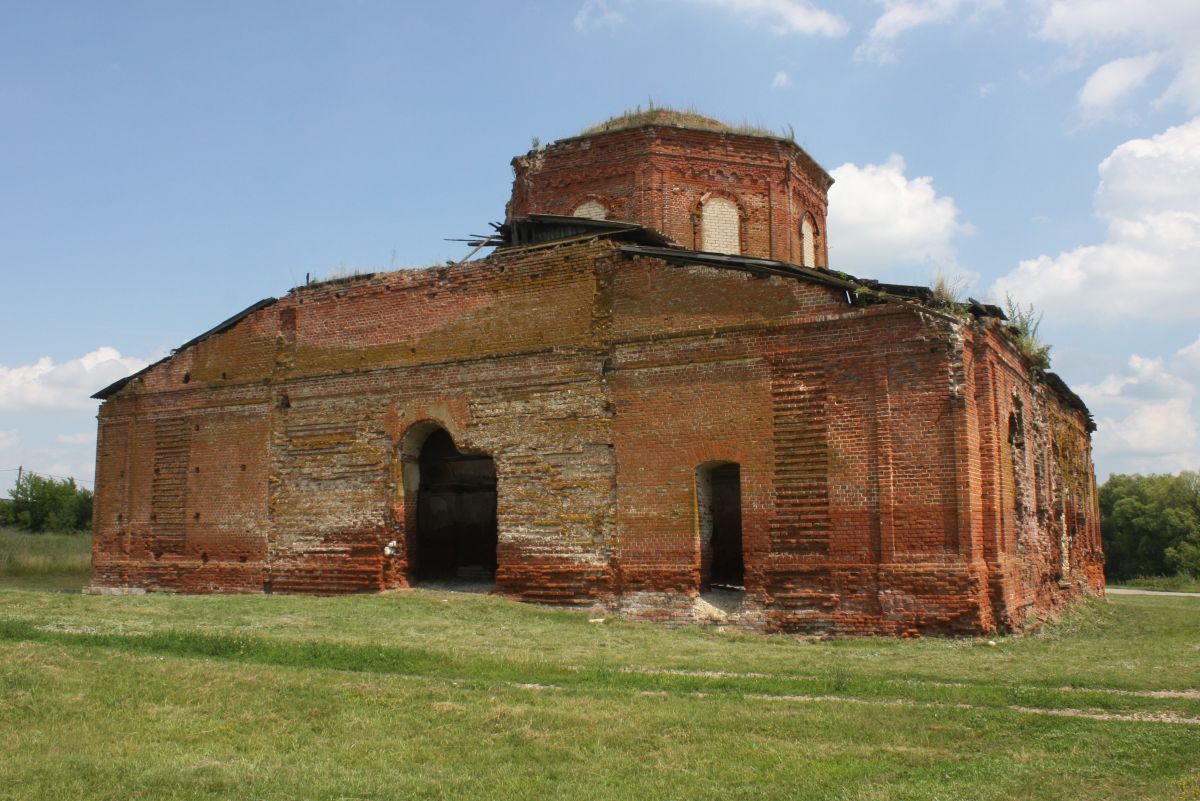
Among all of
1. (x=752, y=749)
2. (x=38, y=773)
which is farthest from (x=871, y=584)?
(x=38, y=773)

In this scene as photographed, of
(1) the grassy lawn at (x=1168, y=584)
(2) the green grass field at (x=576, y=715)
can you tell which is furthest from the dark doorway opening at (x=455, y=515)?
(1) the grassy lawn at (x=1168, y=584)

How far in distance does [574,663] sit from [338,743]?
365 cm

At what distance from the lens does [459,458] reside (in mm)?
19062

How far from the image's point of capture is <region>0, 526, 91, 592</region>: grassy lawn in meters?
24.3

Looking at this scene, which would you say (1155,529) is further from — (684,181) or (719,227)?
(684,181)

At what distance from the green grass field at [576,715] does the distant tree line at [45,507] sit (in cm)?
3356

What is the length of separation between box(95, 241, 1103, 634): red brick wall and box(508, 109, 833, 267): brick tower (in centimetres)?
413

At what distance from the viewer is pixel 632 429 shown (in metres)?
15.0

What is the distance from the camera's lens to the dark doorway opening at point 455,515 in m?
19.3

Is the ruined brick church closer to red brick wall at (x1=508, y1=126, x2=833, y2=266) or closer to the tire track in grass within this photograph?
red brick wall at (x1=508, y1=126, x2=833, y2=266)

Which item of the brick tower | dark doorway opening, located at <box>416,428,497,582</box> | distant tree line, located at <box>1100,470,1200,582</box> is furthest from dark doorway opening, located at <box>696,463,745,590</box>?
distant tree line, located at <box>1100,470,1200,582</box>

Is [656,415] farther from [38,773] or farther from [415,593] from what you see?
[38,773]

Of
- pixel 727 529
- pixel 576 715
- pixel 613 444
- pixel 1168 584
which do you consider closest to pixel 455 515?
pixel 727 529

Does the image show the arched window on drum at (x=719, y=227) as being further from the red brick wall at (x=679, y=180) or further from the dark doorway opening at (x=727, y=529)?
the dark doorway opening at (x=727, y=529)
